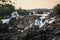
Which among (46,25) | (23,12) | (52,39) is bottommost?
(52,39)

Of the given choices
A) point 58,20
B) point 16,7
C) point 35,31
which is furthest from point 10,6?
point 58,20

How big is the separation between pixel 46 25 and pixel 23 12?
0.45 metres

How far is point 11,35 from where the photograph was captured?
3230mm

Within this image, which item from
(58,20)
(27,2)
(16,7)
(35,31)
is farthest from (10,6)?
(58,20)

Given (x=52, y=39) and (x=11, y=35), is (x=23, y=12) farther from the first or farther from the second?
(x=52, y=39)

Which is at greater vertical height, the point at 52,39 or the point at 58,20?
the point at 58,20

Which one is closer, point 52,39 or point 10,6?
point 52,39

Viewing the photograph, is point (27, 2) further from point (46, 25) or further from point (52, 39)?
point (52, 39)

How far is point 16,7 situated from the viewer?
3.30 m

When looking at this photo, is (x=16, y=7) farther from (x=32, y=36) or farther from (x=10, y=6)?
(x=32, y=36)

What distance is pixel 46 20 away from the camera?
125 inches

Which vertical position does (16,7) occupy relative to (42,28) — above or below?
above

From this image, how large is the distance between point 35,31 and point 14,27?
37 centimetres

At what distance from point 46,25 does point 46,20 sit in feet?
0.29
